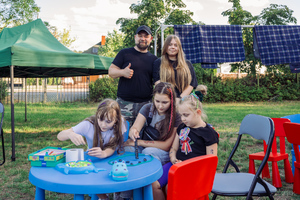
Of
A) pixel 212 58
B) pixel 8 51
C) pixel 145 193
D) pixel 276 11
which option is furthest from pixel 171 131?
pixel 276 11

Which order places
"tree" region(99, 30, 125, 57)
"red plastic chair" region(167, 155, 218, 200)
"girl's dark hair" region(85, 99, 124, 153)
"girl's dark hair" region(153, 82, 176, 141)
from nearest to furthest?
"red plastic chair" region(167, 155, 218, 200) → "girl's dark hair" region(85, 99, 124, 153) → "girl's dark hair" region(153, 82, 176, 141) → "tree" region(99, 30, 125, 57)

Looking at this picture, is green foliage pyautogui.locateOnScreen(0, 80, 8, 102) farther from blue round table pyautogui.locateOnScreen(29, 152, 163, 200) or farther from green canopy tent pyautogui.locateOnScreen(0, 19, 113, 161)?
blue round table pyautogui.locateOnScreen(29, 152, 163, 200)

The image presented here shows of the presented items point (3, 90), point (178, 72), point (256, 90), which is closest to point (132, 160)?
point (178, 72)

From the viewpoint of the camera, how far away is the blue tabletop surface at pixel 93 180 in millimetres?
1509

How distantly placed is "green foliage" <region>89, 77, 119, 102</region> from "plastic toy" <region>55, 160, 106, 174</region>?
11878 mm

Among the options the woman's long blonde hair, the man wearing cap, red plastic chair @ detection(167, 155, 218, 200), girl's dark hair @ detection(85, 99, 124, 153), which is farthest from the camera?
the man wearing cap

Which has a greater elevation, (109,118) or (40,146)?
(109,118)

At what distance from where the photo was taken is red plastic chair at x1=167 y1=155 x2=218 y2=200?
142 cm

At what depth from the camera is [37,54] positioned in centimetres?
481

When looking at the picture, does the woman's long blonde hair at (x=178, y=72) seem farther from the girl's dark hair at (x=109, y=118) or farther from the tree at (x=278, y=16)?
the tree at (x=278, y=16)

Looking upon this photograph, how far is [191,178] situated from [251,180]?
89cm

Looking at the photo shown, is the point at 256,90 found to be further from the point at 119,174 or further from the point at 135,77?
the point at 119,174

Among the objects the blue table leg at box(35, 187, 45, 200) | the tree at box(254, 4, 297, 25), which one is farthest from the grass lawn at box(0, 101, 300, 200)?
the tree at box(254, 4, 297, 25)

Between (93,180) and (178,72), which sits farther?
(178,72)
